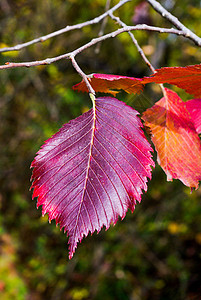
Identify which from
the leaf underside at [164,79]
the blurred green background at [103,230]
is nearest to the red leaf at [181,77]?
the leaf underside at [164,79]

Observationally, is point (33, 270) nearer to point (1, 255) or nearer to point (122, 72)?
point (1, 255)

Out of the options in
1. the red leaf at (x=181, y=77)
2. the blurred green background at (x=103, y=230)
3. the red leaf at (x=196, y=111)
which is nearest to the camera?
the red leaf at (x=181, y=77)

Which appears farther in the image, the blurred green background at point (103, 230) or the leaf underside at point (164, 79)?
the blurred green background at point (103, 230)

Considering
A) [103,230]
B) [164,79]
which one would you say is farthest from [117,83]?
[103,230]

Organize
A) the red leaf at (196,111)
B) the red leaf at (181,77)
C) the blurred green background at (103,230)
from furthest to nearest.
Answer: the blurred green background at (103,230), the red leaf at (196,111), the red leaf at (181,77)

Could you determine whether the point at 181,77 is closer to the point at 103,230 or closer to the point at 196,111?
the point at 196,111

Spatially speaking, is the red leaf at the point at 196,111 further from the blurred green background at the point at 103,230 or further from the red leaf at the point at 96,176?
the blurred green background at the point at 103,230

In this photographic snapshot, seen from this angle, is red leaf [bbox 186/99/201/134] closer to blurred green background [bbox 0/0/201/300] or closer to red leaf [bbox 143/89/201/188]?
red leaf [bbox 143/89/201/188]

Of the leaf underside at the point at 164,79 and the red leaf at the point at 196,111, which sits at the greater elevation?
the leaf underside at the point at 164,79
